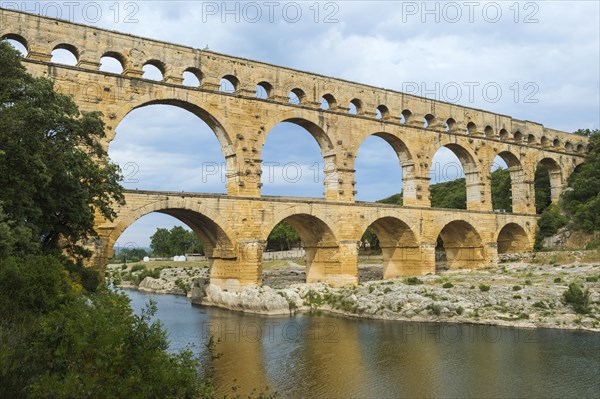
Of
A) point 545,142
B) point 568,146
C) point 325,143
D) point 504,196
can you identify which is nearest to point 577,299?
point 325,143

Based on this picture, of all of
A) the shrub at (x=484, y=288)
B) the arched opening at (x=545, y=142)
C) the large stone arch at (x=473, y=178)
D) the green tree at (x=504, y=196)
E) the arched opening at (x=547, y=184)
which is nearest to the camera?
the shrub at (x=484, y=288)

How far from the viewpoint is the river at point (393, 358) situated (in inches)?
549

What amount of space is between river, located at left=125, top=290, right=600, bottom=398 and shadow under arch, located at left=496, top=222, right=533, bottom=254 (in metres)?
22.8

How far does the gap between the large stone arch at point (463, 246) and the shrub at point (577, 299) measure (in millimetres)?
14009

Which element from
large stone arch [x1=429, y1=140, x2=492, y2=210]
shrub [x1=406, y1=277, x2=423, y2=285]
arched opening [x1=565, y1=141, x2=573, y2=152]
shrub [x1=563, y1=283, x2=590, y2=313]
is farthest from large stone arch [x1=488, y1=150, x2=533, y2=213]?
shrub [x1=563, y1=283, x2=590, y2=313]

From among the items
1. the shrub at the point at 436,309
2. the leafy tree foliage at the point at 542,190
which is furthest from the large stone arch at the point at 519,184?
the shrub at the point at 436,309

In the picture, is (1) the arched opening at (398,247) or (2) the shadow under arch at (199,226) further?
(1) the arched opening at (398,247)

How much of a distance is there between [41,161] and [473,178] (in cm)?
3264

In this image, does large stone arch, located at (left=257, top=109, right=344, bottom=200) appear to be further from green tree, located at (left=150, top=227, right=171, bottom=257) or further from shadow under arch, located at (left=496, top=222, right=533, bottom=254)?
green tree, located at (left=150, top=227, right=171, bottom=257)

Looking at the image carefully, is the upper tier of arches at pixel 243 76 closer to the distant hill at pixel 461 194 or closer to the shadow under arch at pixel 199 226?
the shadow under arch at pixel 199 226

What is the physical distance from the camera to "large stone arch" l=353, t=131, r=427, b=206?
34844mm

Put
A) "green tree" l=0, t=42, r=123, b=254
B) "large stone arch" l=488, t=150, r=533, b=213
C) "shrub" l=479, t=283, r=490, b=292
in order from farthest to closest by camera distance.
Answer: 1. "large stone arch" l=488, t=150, r=533, b=213
2. "shrub" l=479, t=283, r=490, b=292
3. "green tree" l=0, t=42, r=123, b=254

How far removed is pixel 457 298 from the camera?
24.9 meters

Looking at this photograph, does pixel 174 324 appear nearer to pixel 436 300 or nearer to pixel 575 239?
pixel 436 300
